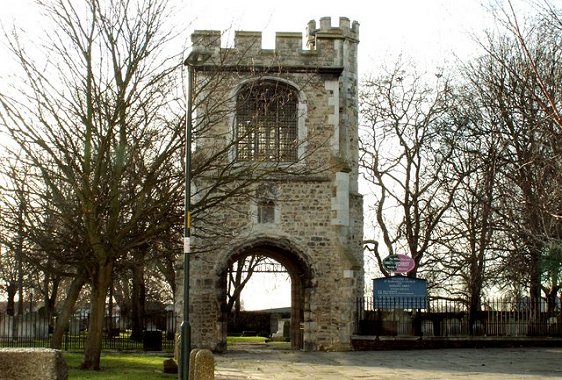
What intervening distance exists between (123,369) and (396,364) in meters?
6.62

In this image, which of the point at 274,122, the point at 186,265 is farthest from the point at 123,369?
the point at 274,122

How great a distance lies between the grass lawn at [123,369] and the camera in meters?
16.2

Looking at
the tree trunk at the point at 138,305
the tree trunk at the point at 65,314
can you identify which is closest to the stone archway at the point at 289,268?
the tree trunk at the point at 65,314

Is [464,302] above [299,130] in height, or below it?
below

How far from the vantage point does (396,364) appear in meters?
19.9

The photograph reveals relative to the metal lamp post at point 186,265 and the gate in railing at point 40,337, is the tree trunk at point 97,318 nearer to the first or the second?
the metal lamp post at point 186,265

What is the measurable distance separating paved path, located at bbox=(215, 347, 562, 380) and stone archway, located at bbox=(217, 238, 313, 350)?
2150mm

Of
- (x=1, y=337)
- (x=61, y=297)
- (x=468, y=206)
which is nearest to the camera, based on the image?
(x=1, y=337)

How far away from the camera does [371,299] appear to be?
2727 cm

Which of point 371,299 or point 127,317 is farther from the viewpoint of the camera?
point 127,317

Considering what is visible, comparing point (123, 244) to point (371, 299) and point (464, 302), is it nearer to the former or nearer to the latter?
point (371, 299)

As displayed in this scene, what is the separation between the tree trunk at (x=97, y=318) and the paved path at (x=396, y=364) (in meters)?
2.76

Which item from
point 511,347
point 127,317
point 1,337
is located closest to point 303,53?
point 511,347

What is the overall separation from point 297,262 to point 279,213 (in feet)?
5.84
